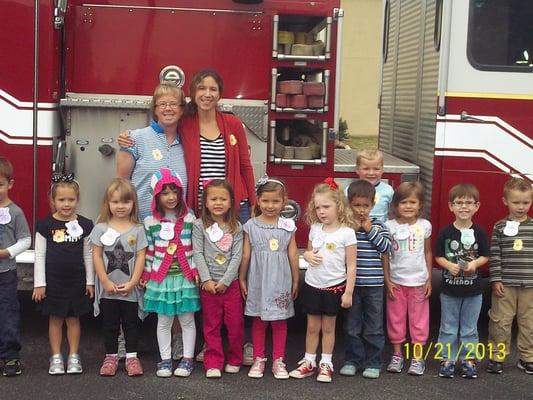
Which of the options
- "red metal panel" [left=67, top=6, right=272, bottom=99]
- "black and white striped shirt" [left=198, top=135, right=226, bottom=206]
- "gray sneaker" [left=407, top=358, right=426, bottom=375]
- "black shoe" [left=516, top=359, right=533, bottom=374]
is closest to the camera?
"black and white striped shirt" [left=198, top=135, right=226, bottom=206]

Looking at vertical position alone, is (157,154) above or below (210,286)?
above

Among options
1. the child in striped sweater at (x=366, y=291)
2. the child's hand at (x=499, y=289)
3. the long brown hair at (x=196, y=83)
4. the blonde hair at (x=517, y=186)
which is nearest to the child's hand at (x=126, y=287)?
the long brown hair at (x=196, y=83)

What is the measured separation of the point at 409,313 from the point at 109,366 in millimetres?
1947

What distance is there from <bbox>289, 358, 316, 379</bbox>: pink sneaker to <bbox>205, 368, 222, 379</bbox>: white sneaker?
454mm

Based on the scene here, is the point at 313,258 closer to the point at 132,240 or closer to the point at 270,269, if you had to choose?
the point at 270,269

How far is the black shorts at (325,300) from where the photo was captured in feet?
16.6

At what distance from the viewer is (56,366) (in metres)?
5.15

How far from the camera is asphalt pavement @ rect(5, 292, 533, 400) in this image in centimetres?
488

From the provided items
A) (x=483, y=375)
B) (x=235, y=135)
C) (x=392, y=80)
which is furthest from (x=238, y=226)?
(x=392, y=80)

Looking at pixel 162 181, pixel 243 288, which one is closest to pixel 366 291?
pixel 243 288

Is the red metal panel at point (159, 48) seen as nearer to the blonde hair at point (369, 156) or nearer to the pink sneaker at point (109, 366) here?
the blonde hair at point (369, 156)

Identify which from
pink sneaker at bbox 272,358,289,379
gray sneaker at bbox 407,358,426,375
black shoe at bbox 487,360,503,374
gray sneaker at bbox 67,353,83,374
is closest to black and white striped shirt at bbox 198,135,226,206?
pink sneaker at bbox 272,358,289,379

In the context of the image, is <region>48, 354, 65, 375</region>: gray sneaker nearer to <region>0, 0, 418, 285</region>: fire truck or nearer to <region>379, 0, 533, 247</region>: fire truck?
<region>0, 0, 418, 285</region>: fire truck

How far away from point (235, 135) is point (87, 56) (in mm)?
1368
